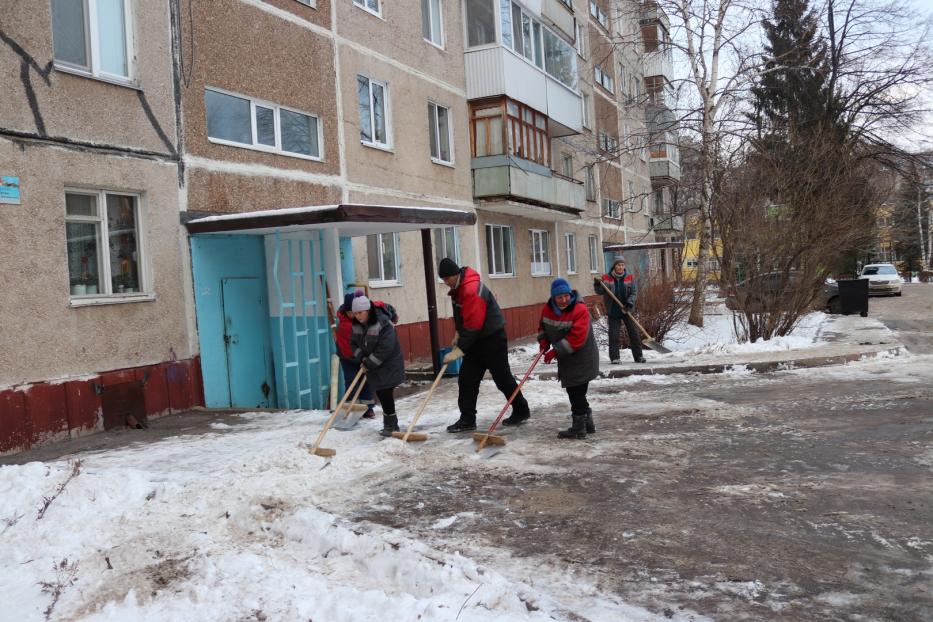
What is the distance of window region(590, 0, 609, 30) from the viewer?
29.5 meters

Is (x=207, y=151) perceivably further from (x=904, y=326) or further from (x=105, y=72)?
(x=904, y=326)

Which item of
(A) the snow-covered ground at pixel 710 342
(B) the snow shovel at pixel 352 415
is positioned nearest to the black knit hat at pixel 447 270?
(B) the snow shovel at pixel 352 415

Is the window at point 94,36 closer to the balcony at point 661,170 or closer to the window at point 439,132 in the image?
the window at point 439,132

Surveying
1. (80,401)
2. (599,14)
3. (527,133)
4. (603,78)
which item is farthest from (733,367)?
(599,14)

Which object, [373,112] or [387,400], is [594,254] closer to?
[373,112]

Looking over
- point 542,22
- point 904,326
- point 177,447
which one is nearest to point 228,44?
point 177,447

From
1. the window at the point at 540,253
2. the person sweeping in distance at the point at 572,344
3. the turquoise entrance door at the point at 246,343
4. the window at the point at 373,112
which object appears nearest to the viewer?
the person sweeping in distance at the point at 572,344

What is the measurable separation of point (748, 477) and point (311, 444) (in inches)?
152

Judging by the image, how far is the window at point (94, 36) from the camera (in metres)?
8.44

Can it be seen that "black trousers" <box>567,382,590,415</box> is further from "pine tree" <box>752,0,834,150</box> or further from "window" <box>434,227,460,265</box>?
"pine tree" <box>752,0,834,150</box>

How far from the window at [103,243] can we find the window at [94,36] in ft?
4.84

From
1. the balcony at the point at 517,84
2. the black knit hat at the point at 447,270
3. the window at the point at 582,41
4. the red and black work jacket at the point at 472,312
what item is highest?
the window at the point at 582,41

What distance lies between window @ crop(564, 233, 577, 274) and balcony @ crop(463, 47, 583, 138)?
4.17m

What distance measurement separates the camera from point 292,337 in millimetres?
10555
